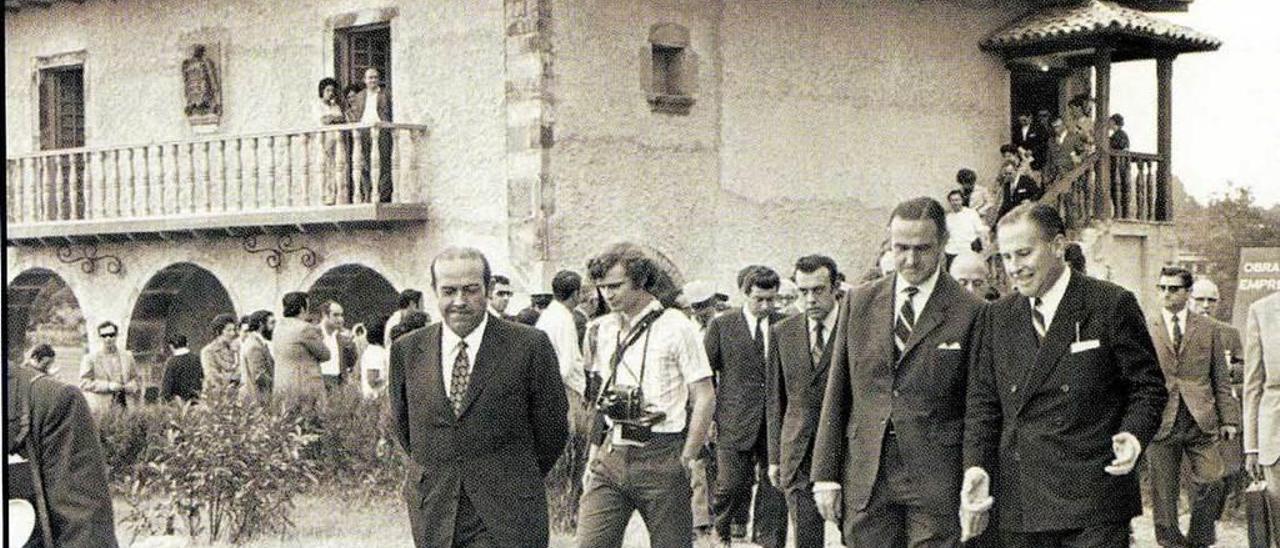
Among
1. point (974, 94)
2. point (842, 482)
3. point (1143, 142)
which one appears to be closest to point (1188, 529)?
point (1143, 142)

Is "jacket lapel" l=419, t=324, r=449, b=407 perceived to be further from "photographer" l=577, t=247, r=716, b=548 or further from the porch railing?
the porch railing

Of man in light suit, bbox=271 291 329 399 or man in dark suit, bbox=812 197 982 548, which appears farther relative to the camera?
man in light suit, bbox=271 291 329 399

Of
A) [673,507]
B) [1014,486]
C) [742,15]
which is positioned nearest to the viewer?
[1014,486]

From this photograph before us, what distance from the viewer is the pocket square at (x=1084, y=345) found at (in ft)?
19.3

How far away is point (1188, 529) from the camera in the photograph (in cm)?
985

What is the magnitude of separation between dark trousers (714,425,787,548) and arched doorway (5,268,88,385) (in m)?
3.12

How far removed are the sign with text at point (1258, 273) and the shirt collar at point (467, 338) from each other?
2.66m

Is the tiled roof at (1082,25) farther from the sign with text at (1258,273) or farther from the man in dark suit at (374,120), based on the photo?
the man in dark suit at (374,120)

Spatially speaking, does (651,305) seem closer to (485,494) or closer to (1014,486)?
(485,494)

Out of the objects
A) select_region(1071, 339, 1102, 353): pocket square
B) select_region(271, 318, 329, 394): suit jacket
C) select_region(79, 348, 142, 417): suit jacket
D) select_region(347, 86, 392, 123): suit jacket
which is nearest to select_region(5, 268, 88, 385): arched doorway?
select_region(79, 348, 142, 417): suit jacket

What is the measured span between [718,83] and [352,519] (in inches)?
131

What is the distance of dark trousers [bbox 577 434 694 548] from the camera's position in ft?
23.8

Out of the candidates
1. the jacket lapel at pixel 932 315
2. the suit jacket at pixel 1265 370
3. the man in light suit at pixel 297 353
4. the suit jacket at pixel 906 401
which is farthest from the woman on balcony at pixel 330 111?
the jacket lapel at pixel 932 315

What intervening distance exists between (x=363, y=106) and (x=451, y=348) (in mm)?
5903
